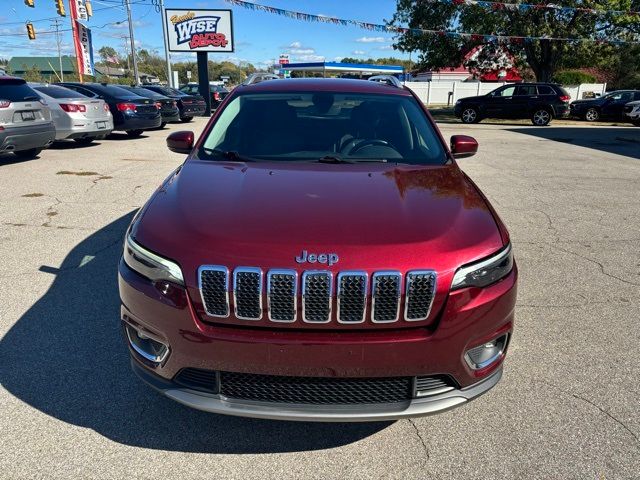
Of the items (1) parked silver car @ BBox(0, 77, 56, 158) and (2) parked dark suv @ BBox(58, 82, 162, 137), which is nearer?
(1) parked silver car @ BBox(0, 77, 56, 158)

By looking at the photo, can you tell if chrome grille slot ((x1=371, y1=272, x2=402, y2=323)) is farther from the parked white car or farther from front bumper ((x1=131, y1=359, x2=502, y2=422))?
the parked white car

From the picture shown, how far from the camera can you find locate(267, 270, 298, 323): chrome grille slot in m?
2.03

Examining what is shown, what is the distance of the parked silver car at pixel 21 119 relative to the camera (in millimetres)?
8781

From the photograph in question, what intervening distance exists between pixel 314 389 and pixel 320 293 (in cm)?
44

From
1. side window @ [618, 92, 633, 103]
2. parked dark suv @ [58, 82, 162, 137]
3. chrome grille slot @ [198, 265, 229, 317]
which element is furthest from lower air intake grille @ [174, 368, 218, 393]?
side window @ [618, 92, 633, 103]

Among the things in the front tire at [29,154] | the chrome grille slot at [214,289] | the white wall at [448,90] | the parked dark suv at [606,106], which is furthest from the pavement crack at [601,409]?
the white wall at [448,90]

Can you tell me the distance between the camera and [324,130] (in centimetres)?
362

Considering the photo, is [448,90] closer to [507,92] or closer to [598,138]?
[507,92]

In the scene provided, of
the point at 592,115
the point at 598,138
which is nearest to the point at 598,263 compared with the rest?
the point at 598,138

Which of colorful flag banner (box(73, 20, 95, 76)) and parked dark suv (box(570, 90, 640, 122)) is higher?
colorful flag banner (box(73, 20, 95, 76))

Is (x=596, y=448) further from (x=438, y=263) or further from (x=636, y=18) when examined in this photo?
(x=636, y=18)

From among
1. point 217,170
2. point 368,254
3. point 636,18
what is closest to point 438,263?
point 368,254

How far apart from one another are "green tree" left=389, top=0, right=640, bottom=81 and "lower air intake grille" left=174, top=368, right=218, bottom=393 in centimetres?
2777

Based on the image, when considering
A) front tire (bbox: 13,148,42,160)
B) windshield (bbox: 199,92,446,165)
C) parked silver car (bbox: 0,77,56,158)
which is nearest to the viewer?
windshield (bbox: 199,92,446,165)
